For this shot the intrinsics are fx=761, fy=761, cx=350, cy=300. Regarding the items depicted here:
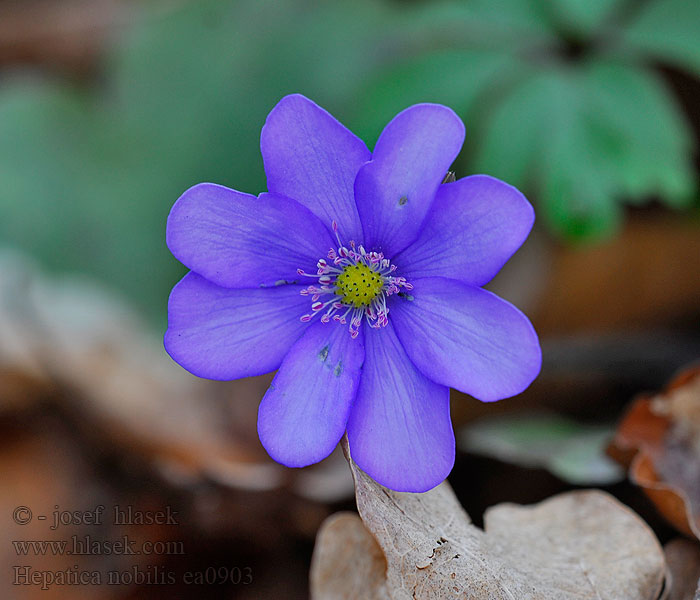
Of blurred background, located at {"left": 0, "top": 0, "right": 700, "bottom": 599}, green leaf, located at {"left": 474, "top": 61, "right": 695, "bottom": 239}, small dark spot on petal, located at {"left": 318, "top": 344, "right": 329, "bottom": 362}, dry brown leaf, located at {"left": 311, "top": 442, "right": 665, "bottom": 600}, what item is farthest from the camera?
green leaf, located at {"left": 474, "top": 61, "right": 695, "bottom": 239}

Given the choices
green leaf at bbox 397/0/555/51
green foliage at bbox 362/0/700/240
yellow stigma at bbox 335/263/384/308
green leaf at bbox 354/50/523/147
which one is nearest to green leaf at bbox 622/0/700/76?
green foliage at bbox 362/0/700/240

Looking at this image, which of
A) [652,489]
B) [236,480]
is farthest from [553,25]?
[236,480]

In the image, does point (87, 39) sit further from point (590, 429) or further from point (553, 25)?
point (590, 429)

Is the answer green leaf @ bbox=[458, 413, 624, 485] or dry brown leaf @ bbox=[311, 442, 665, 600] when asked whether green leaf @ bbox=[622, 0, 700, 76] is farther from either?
dry brown leaf @ bbox=[311, 442, 665, 600]

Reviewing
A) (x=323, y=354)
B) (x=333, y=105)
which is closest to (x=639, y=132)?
(x=333, y=105)

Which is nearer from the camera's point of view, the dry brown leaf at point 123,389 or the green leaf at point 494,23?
the dry brown leaf at point 123,389

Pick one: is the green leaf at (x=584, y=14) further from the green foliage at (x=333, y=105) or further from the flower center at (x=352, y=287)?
the flower center at (x=352, y=287)

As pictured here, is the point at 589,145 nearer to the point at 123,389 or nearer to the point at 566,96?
the point at 566,96

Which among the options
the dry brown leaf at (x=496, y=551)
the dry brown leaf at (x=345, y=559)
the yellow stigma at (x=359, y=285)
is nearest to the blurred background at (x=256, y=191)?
the dry brown leaf at (x=496, y=551)
